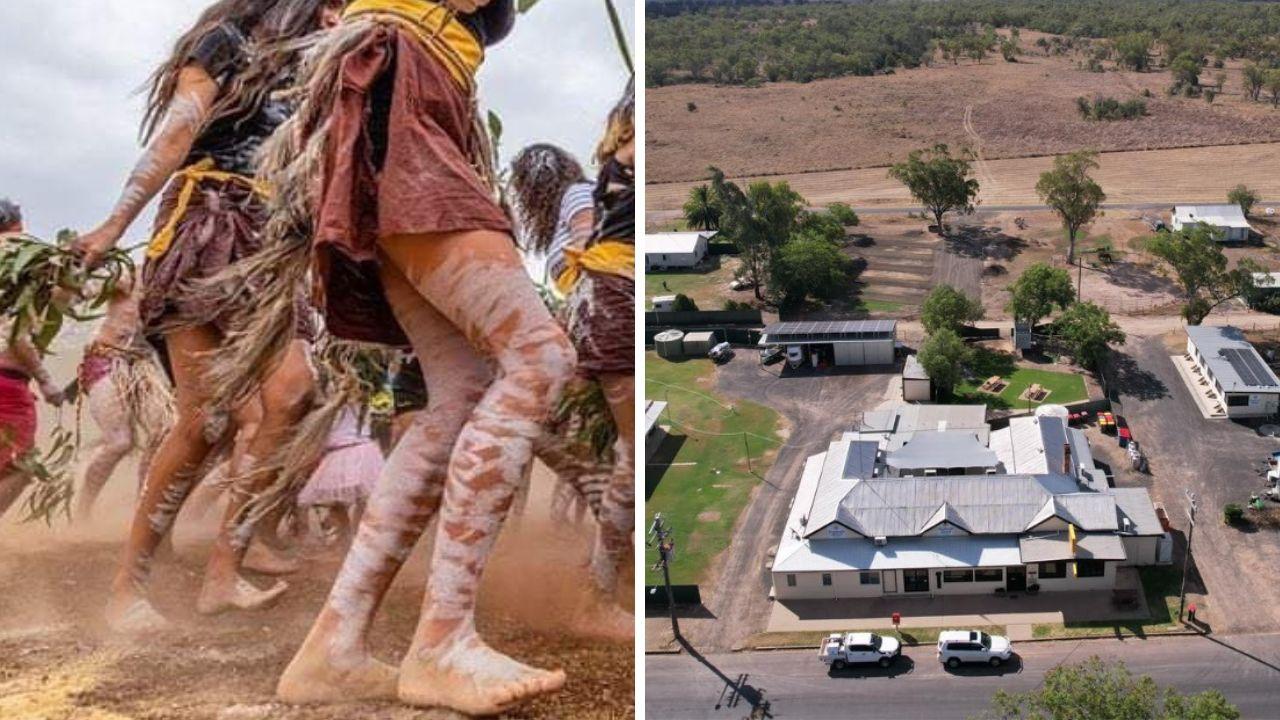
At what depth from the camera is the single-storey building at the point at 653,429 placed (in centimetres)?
1552

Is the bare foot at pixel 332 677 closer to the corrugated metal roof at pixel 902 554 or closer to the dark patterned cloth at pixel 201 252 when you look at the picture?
the dark patterned cloth at pixel 201 252

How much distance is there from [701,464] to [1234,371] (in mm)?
7727

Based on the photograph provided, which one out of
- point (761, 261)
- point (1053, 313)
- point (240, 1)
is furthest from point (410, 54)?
point (761, 261)

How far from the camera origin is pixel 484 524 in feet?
11.7

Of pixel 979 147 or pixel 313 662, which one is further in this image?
pixel 979 147

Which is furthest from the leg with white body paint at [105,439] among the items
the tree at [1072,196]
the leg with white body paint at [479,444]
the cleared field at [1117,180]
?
the cleared field at [1117,180]

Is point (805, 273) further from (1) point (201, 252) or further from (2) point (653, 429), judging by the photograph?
(1) point (201, 252)

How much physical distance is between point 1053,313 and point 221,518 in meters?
17.8

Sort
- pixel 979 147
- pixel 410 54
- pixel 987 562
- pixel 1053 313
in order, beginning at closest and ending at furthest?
pixel 410 54 < pixel 987 562 < pixel 1053 313 < pixel 979 147

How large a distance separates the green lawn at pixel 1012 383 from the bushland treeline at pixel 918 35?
23.8 meters

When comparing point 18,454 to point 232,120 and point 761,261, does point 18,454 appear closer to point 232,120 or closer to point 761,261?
point 232,120

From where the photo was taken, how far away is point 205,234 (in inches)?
147

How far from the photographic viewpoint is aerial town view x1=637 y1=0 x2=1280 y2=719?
10.9 meters

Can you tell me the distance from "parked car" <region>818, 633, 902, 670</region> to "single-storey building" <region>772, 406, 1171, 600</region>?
1.07 meters
